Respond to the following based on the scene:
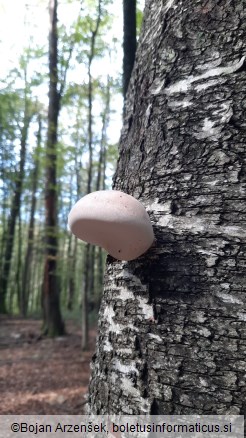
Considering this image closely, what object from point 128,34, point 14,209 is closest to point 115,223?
point 128,34

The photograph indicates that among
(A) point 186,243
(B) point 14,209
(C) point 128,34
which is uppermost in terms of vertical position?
(B) point 14,209

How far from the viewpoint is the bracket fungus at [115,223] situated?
1.08 meters

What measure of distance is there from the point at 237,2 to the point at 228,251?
0.90 m

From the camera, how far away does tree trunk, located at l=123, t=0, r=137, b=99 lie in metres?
3.06

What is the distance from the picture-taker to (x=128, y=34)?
10.3 feet

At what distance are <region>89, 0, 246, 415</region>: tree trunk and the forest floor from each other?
4.05 metres

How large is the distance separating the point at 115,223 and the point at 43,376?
610 centimetres

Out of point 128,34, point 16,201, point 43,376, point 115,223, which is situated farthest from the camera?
point 16,201

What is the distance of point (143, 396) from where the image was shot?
1072mm

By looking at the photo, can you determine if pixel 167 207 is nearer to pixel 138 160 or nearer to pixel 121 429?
pixel 138 160

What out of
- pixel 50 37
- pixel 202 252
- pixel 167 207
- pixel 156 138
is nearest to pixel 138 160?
pixel 156 138

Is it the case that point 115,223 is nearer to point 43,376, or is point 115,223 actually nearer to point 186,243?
point 186,243

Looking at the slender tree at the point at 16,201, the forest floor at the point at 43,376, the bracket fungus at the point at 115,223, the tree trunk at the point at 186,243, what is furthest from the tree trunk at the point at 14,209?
the bracket fungus at the point at 115,223

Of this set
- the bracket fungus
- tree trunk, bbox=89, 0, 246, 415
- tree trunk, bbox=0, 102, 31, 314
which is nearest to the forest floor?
tree trunk, bbox=89, 0, 246, 415
